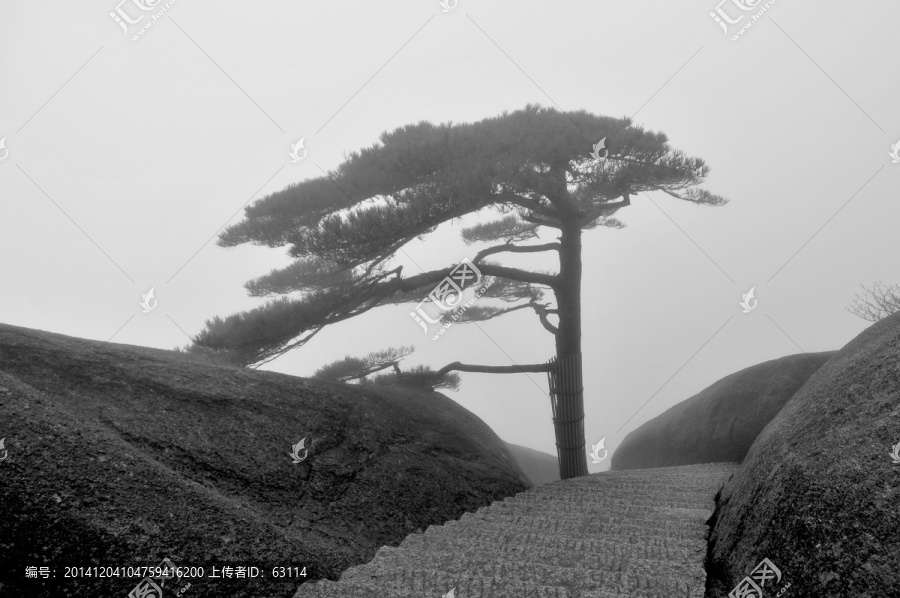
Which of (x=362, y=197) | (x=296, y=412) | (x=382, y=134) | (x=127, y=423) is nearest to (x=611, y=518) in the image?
(x=296, y=412)

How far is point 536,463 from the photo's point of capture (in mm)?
9867

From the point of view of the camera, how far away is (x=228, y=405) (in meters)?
3.48

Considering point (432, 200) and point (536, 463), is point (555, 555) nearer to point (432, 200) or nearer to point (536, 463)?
point (432, 200)

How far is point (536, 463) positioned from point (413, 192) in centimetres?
677

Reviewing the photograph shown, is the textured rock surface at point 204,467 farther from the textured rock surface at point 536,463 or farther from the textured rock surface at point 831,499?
the textured rock surface at point 536,463

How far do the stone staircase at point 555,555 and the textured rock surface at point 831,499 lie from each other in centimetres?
22

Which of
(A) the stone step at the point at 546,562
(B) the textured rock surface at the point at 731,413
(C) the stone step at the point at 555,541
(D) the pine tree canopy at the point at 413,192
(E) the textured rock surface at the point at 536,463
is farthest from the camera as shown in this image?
(E) the textured rock surface at the point at 536,463

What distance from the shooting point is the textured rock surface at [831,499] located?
5.67ft

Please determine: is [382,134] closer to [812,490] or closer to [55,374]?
[55,374]

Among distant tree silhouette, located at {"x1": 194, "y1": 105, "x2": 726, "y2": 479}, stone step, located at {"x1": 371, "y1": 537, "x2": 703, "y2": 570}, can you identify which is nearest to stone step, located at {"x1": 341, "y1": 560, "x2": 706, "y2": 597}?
stone step, located at {"x1": 371, "y1": 537, "x2": 703, "y2": 570}

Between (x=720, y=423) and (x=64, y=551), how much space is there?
5850 mm

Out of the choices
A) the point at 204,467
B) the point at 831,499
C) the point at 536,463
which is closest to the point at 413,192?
the point at 204,467

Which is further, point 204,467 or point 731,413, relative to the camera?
Result: point 731,413

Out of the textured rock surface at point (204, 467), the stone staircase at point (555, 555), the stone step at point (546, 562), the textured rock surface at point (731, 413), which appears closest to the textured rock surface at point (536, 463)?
the textured rock surface at point (731, 413)
